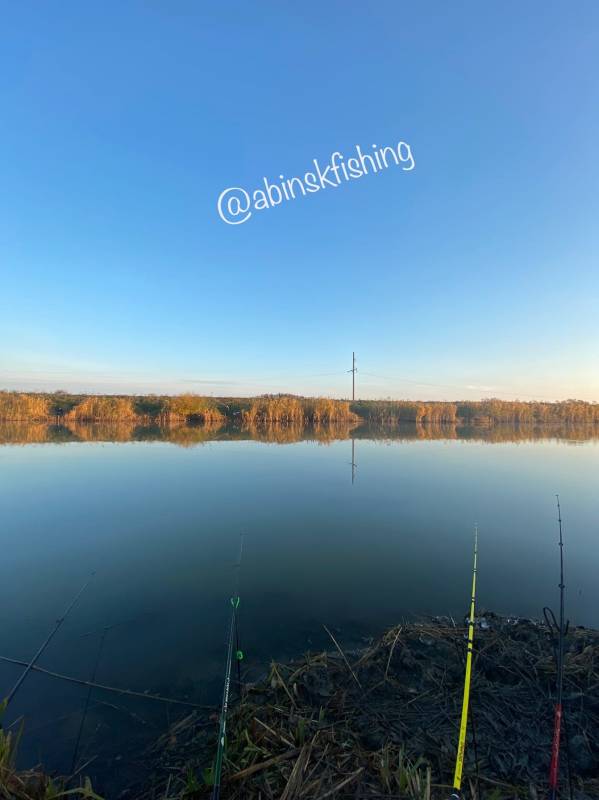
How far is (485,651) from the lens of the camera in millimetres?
3371

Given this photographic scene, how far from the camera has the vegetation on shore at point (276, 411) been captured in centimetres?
3491

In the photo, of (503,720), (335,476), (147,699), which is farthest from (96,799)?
(335,476)

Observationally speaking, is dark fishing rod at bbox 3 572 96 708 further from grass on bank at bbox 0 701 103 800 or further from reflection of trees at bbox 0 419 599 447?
reflection of trees at bbox 0 419 599 447

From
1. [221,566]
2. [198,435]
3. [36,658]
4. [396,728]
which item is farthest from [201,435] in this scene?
[396,728]

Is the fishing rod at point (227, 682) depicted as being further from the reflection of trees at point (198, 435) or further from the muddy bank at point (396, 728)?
the reflection of trees at point (198, 435)

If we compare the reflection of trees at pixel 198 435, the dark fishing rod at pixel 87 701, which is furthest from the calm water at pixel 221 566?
the reflection of trees at pixel 198 435

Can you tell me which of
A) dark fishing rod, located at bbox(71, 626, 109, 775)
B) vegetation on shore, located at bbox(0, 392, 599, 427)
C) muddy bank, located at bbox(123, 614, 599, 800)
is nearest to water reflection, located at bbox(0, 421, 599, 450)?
vegetation on shore, located at bbox(0, 392, 599, 427)

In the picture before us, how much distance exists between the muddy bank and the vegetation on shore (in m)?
33.0

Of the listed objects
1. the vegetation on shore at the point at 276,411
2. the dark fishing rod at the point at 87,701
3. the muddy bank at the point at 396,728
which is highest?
the vegetation on shore at the point at 276,411

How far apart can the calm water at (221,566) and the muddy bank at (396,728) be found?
0.52 metres

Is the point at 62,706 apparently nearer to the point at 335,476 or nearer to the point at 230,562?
the point at 230,562

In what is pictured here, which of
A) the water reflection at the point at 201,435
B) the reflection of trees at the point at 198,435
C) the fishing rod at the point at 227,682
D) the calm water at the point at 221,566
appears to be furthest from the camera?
the reflection of trees at the point at 198,435

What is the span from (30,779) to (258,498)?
24.3ft

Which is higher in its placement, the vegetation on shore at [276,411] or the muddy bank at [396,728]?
the vegetation on shore at [276,411]
